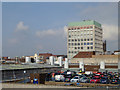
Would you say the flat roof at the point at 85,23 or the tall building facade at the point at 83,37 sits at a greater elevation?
the flat roof at the point at 85,23

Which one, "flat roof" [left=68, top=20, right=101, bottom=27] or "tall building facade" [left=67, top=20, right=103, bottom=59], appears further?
"flat roof" [left=68, top=20, right=101, bottom=27]

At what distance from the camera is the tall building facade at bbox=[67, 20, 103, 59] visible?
465ft

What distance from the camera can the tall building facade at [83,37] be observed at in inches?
5576

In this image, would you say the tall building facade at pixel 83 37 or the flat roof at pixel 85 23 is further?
the flat roof at pixel 85 23

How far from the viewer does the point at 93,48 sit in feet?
461

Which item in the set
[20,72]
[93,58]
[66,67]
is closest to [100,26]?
[93,58]

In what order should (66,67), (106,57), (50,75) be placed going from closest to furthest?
(50,75) < (66,67) < (106,57)

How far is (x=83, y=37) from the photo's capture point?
144750 mm

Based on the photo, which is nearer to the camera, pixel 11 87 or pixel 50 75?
pixel 11 87

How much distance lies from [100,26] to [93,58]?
79700 mm

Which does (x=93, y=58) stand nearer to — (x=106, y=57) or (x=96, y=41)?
(x=106, y=57)

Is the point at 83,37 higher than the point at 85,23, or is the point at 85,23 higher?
the point at 85,23

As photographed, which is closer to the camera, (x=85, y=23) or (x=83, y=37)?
(x=85, y=23)

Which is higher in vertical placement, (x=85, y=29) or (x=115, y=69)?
(x=85, y=29)
